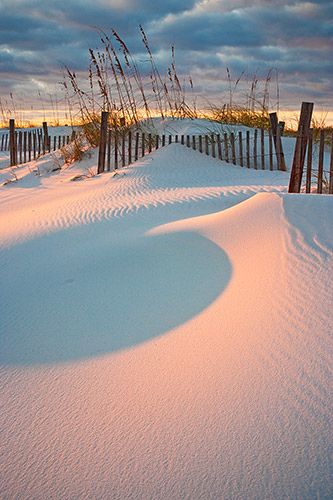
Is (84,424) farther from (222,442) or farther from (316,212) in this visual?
(316,212)

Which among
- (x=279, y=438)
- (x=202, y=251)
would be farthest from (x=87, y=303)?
(x=279, y=438)

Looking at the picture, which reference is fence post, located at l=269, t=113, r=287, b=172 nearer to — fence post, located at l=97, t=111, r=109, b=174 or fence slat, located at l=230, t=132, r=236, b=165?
fence slat, located at l=230, t=132, r=236, b=165

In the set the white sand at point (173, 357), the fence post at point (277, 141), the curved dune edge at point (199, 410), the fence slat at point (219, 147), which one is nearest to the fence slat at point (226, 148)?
the fence slat at point (219, 147)

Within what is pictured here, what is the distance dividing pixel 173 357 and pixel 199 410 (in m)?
0.47

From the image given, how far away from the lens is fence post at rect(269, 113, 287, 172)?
370 inches

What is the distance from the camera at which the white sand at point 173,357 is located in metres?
1.79

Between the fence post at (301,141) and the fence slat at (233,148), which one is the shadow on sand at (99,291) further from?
the fence slat at (233,148)

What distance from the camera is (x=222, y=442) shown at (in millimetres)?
1894

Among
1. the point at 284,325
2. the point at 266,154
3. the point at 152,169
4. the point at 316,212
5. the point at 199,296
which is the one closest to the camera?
the point at 284,325

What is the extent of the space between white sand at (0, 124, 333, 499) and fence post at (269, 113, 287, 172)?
5329mm

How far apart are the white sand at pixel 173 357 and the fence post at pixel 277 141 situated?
210 inches

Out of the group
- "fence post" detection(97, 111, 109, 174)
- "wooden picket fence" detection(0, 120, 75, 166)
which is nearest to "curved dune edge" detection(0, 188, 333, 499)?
"fence post" detection(97, 111, 109, 174)

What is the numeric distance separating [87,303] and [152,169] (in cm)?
578

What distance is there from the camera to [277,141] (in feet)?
31.2
